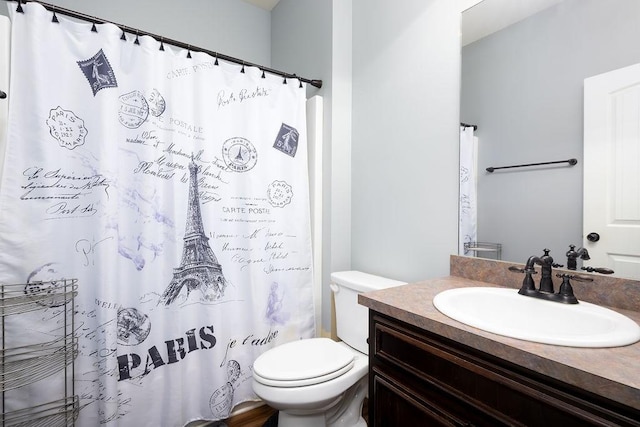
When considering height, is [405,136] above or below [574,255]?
above

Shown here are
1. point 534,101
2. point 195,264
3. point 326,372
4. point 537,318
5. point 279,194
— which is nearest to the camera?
point 537,318

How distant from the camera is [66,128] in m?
1.20

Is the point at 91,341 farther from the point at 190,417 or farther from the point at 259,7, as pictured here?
the point at 259,7

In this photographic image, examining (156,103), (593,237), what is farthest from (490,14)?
(156,103)

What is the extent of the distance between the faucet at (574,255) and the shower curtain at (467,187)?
0.33 m

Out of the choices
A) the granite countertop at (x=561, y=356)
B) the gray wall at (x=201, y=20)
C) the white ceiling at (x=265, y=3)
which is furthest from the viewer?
the white ceiling at (x=265, y=3)

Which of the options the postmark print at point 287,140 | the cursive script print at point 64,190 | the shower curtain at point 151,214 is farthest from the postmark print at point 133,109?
the postmark print at point 287,140

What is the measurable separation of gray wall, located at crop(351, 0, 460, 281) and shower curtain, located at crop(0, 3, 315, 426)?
1.33ft

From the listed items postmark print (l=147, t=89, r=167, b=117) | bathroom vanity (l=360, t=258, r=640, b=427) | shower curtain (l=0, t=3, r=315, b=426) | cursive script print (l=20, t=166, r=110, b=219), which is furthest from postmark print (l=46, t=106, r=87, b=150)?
bathroom vanity (l=360, t=258, r=640, b=427)

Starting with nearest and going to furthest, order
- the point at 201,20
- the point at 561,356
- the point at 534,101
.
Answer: the point at 561,356 < the point at 534,101 < the point at 201,20

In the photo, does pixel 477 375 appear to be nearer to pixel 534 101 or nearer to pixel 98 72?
pixel 534 101

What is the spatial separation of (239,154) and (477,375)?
1422 millimetres

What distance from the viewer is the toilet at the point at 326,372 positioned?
1.15m

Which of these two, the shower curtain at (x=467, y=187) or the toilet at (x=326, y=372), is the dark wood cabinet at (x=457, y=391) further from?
the shower curtain at (x=467, y=187)
